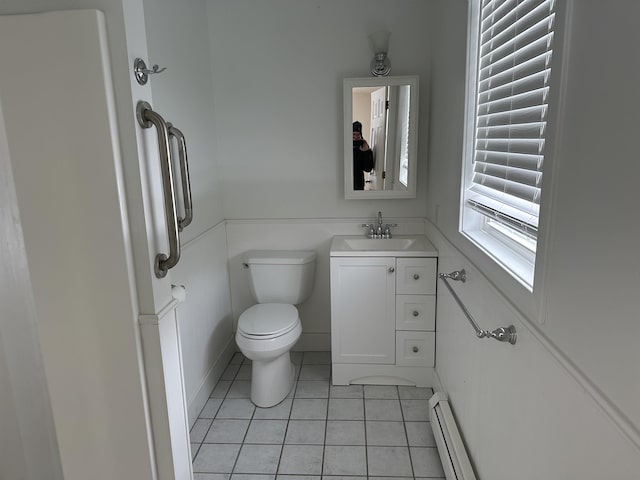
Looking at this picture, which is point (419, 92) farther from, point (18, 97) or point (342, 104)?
point (18, 97)

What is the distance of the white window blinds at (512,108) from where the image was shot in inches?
45.3

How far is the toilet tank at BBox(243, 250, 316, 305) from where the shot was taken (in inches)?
107

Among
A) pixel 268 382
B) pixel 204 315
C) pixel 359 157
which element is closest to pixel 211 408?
pixel 268 382

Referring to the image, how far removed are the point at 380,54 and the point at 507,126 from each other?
140cm

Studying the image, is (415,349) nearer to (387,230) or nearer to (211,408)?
(387,230)

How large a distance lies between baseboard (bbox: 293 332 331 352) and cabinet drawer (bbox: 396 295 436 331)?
0.68 metres

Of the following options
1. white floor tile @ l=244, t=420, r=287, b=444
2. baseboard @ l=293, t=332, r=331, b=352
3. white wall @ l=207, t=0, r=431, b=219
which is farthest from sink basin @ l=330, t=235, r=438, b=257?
white floor tile @ l=244, t=420, r=287, b=444

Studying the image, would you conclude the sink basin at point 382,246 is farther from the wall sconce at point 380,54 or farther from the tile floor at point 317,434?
the wall sconce at point 380,54

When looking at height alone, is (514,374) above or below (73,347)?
below

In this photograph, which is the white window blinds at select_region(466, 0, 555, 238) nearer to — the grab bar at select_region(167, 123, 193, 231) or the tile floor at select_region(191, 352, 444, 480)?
the grab bar at select_region(167, 123, 193, 231)

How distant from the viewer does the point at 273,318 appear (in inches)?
96.2

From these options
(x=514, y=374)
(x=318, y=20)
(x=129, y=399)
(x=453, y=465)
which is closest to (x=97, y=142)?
(x=129, y=399)

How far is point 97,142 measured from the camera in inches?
43.8

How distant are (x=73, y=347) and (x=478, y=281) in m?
1.34
